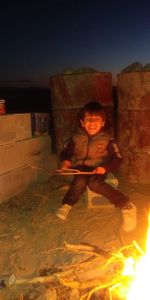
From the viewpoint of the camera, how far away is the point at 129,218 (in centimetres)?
410

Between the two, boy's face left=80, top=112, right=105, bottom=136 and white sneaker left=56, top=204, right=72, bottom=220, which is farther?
boy's face left=80, top=112, right=105, bottom=136

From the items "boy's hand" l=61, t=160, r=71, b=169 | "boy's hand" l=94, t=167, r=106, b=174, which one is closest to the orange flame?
"boy's hand" l=94, t=167, r=106, b=174

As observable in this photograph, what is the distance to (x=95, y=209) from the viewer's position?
15.5 ft

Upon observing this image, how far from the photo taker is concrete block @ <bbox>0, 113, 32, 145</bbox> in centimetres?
500

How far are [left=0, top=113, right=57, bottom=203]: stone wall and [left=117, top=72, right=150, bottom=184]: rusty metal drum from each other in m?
1.19

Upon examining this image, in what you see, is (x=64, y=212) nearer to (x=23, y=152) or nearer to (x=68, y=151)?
(x=68, y=151)

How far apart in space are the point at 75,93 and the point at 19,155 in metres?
1.24

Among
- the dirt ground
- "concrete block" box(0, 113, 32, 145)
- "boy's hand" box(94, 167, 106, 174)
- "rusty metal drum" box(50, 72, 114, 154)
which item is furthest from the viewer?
"rusty metal drum" box(50, 72, 114, 154)

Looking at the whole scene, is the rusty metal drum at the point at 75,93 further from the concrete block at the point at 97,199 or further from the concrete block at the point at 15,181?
the concrete block at the point at 97,199

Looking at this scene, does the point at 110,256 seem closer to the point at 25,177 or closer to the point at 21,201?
the point at 21,201

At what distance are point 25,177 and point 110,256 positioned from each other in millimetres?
2500

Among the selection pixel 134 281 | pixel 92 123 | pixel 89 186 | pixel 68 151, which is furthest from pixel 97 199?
pixel 134 281

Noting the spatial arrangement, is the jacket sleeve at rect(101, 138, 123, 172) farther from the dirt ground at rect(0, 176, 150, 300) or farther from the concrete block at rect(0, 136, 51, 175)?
the concrete block at rect(0, 136, 51, 175)

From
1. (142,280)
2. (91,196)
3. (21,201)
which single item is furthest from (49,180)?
(142,280)
